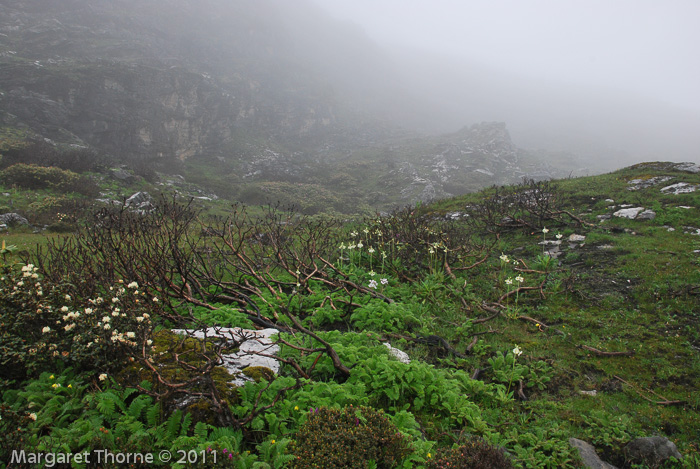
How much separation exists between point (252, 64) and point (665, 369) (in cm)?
9455

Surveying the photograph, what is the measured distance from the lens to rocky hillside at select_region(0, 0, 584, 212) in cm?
3712

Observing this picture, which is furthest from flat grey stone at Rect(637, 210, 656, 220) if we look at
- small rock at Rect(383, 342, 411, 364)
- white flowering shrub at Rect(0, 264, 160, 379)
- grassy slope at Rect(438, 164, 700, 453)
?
white flowering shrub at Rect(0, 264, 160, 379)

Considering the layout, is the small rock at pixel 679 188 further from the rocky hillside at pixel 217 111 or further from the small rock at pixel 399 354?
the rocky hillside at pixel 217 111

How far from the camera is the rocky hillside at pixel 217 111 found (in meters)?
37.1

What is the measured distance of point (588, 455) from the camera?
347 cm

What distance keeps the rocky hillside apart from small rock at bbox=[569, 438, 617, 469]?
30.9 m

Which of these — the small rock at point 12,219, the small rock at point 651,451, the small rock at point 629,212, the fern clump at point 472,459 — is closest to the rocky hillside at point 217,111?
the small rock at point 12,219

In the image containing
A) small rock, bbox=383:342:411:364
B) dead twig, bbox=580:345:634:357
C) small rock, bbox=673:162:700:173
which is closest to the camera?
small rock, bbox=383:342:411:364

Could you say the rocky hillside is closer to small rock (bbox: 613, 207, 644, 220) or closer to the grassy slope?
small rock (bbox: 613, 207, 644, 220)

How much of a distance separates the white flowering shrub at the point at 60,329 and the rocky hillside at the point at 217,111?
25.6 metres

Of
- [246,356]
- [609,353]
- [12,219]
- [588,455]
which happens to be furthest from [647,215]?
[12,219]

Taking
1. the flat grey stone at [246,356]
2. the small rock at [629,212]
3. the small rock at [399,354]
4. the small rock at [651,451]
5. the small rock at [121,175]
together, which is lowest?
the small rock at [121,175]

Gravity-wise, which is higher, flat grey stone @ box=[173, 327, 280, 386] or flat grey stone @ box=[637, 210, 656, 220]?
flat grey stone @ box=[637, 210, 656, 220]

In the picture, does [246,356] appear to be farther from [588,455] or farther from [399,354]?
[588,455]
